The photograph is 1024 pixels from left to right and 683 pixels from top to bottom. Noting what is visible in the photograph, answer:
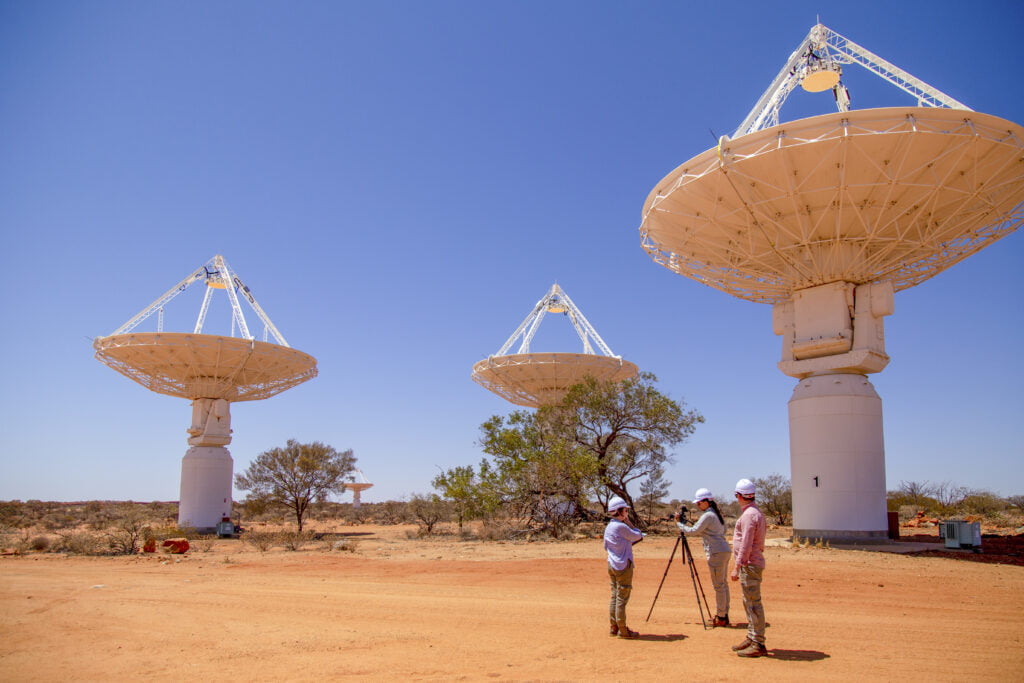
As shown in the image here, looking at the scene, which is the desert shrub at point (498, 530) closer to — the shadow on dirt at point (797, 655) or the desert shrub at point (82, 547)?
the desert shrub at point (82, 547)

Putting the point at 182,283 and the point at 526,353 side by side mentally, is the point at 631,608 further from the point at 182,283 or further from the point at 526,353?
the point at 182,283

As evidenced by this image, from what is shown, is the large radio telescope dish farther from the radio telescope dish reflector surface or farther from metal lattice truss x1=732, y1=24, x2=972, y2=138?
metal lattice truss x1=732, y1=24, x2=972, y2=138

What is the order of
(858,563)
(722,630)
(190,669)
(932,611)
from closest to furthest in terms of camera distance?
(190,669) < (722,630) < (932,611) < (858,563)

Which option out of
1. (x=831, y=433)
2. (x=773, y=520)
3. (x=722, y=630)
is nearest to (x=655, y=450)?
(x=831, y=433)

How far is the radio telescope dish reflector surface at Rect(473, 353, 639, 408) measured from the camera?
35594mm

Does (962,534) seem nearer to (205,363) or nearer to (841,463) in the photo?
(841,463)

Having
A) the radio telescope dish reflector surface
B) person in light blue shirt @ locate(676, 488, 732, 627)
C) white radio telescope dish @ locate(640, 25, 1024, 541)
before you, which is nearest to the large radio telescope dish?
the radio telescope dish reflector surface

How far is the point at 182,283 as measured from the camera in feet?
121

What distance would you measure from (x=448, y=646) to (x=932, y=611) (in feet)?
21.7

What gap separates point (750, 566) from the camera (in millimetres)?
6980

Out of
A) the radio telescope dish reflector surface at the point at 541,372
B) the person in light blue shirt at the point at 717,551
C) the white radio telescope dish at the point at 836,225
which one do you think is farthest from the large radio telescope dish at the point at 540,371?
the person in light blue shirt at the point at 717,551

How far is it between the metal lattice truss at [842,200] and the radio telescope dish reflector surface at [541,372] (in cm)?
1317

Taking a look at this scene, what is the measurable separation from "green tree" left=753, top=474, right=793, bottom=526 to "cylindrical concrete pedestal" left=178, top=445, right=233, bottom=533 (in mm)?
27627

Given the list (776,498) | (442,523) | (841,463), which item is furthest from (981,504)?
(442,523)
